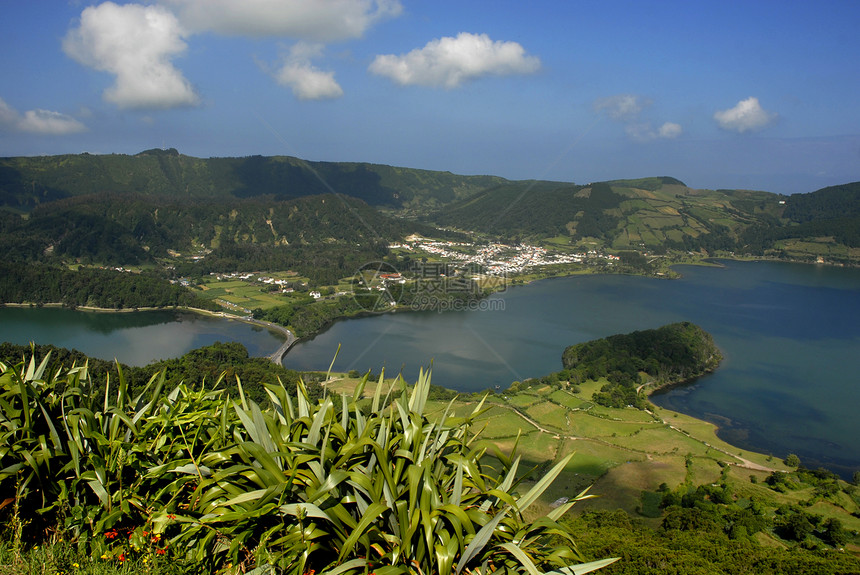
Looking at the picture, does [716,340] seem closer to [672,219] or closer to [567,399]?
[567,399]

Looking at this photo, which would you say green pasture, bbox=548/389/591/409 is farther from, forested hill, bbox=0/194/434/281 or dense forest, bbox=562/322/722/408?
forested hill, bbox=0/194/434/281

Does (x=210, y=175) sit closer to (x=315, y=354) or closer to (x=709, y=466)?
(x=315, y=354)

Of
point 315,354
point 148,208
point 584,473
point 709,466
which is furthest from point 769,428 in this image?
point 148,208

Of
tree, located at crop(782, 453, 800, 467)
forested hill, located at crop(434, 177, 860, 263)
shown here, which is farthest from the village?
tree, located at crop(782, 453, 800, 467)

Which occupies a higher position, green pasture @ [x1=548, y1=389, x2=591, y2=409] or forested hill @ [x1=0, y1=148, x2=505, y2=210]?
forested hill @ [x1=0, y1=148, x2=505, y2=210]

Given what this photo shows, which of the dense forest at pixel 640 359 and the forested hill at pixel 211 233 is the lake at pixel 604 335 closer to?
the dense forest at pixel 640 359
